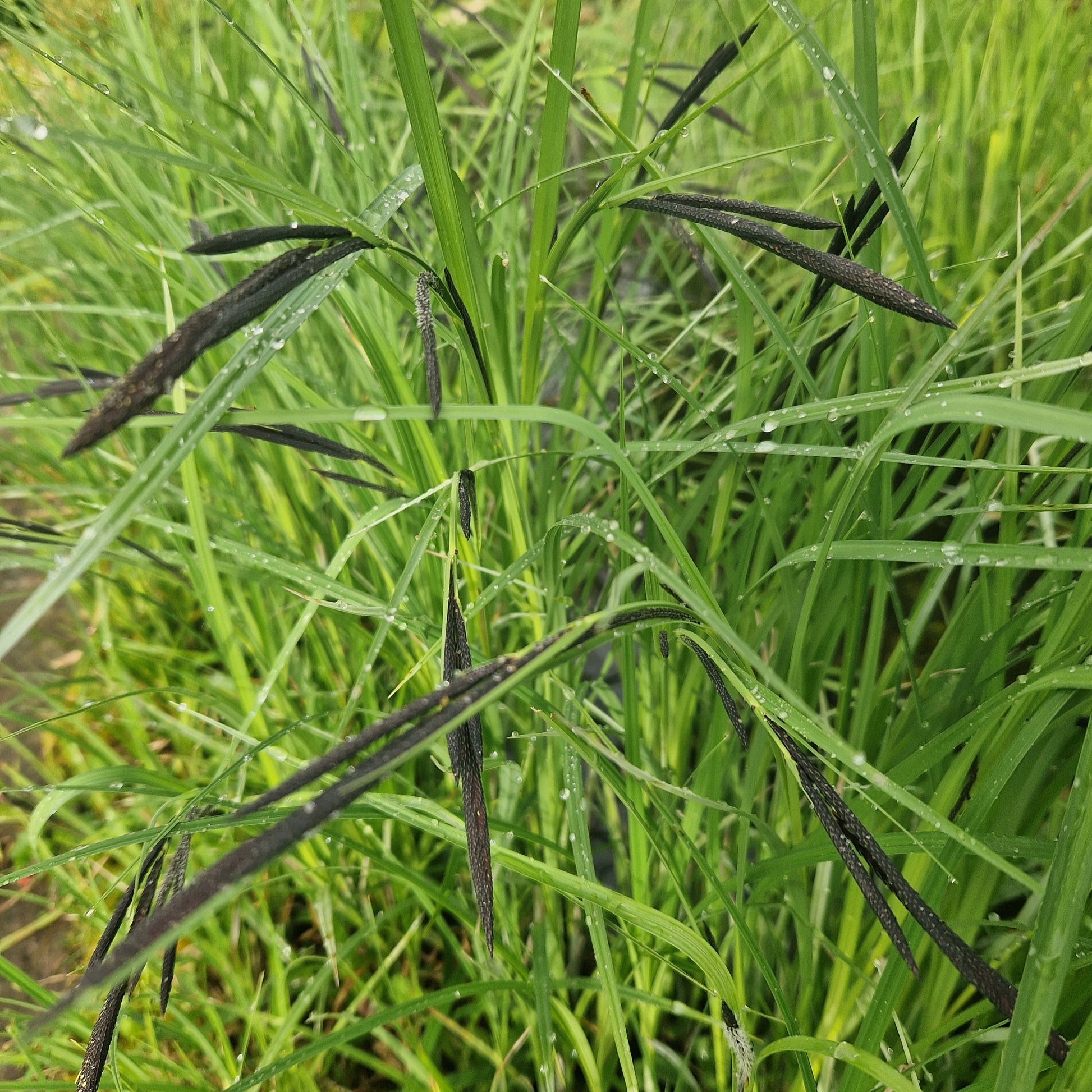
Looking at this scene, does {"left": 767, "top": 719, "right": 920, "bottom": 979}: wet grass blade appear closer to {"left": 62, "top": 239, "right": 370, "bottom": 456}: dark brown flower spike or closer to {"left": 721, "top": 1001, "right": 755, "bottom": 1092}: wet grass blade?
{"left": 721, "top": 1001, "right": 755, "bottom": 1092}: wet grass blade

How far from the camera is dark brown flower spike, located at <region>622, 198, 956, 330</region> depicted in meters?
0.41

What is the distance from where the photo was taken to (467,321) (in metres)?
0.52

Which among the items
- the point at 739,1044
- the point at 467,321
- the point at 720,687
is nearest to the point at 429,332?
the point at 467,321

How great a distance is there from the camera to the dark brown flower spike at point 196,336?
291 mm

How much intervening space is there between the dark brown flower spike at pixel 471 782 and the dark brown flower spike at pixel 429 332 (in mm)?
116

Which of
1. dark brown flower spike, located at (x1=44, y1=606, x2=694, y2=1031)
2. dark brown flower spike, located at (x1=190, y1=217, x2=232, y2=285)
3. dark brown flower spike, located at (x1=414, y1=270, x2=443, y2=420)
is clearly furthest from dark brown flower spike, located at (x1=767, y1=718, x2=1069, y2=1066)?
dark brown flower spike, located at (x1=190, y1=217, x2=232, y2=285)

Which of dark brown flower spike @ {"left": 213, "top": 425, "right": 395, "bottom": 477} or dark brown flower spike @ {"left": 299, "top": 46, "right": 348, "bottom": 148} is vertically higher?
dark brown flower spike @ {"left": 299, "top": 46, "right": 348, "bottom": 148}

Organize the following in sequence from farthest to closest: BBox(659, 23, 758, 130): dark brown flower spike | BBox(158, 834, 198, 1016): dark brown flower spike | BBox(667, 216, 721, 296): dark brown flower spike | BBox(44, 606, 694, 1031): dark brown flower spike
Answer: BBox(667, 216, 721, 296): dark brown flower spike → BBox(659, 23, 758, 130): dark brown flower spike → BBox(158, 834, 198, 1016): dark brown flower spike → BBox(44, 606, 694, 1031): dark brown flower spike

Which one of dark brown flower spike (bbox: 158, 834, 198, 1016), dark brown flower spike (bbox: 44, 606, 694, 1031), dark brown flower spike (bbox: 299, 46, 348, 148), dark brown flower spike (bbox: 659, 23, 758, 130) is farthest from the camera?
dark brown flower spike (bbox: 299, 46, 348, 148)

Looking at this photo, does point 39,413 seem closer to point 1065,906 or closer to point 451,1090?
point 451,1090

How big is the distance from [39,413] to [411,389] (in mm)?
685

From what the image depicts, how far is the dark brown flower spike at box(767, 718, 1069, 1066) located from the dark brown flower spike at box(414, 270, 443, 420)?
0.94 feet

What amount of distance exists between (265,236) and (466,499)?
0.63 feet

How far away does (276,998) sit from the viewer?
79 centimetres
